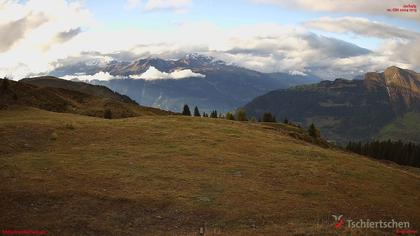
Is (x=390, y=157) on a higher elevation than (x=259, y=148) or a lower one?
lower

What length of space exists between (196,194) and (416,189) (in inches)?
981

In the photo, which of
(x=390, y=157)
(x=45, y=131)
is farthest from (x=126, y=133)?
(x=390, y=157)

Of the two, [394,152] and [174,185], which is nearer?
[174,185]

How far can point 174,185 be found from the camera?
31125 mm

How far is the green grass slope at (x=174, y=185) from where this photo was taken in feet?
81.3

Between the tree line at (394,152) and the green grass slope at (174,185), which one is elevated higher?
the green grass slope at (174,185)

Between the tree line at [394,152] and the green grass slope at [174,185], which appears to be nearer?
the green grass slope at [174,185]

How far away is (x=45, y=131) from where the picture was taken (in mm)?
43062

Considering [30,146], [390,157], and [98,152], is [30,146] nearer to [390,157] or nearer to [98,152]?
[98,152]

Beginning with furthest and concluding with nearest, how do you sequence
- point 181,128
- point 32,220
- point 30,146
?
point 181,128 → point 30,146 → point 32,220

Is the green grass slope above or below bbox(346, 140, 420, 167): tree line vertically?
above

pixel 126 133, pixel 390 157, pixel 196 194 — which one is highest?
pixel 126 133

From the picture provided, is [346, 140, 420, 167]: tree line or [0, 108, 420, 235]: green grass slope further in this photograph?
[346, 140, 420, 167]: tree line

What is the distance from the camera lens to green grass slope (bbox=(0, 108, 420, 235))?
24.8m
